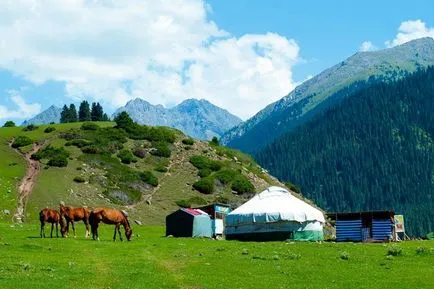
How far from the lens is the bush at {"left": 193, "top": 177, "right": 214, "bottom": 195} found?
304ft

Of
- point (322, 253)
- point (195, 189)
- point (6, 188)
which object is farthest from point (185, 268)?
point (195, 189)

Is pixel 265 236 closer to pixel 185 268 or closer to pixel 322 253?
pixel 322 253

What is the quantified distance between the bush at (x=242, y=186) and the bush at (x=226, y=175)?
3.06 ft

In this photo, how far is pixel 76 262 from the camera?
29250 mm

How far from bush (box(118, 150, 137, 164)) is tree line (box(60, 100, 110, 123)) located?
7682cm

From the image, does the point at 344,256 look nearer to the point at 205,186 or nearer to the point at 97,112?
the point at 205,186

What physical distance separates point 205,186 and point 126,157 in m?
15.2

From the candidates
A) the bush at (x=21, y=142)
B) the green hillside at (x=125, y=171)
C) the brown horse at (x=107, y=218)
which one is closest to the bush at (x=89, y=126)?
the green hillside at (x=125, y=171)

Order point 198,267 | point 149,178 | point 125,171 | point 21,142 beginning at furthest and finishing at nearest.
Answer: point 21,142 → point 125,171 → point 149,178 → point 198,267

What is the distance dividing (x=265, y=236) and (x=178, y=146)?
60.0 metres

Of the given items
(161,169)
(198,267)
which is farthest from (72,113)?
(198,267)

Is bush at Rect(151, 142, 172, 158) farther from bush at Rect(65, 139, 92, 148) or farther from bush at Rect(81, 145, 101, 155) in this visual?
bush at Rect(65, 139, 92, 148)

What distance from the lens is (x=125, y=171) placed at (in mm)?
94188

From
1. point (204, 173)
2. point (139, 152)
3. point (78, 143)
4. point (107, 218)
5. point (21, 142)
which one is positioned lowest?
point (107, 218)
